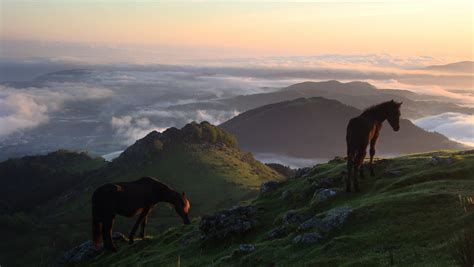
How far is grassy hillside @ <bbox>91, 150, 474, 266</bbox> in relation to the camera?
17.5 metres

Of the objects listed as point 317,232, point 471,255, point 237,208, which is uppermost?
point 471,255

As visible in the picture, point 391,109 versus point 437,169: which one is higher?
point 391,109

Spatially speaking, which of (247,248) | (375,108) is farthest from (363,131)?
(247,248)

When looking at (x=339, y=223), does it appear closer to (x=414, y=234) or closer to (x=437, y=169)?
(x=414, y=234)

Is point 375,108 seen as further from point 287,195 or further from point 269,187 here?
point 269,187

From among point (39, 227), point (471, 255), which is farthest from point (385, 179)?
point (39, 227)

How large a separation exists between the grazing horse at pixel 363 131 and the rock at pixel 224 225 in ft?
21.6

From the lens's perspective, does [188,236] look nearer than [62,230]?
Yes

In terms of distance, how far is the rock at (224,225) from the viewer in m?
28.1

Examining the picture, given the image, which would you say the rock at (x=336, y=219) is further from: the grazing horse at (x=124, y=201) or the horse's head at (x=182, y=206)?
the grazing horse at (x=124, y=201)

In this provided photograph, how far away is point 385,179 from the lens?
29.3 meters

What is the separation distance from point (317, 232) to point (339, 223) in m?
1.16

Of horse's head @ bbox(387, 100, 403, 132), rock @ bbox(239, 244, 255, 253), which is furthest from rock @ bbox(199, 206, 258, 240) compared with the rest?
horse's head @ bbox(387, 100, 403, 132)

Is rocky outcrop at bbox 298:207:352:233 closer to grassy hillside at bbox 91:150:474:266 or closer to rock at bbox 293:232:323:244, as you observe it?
grassy hillside at bbox 91:150:474:266
